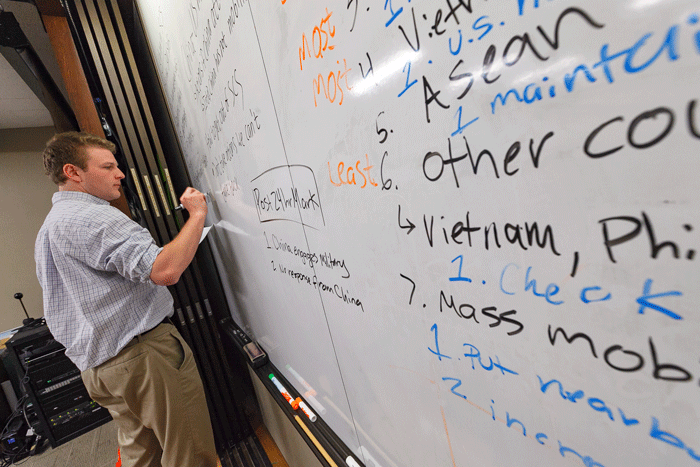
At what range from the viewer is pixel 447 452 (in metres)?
0.45

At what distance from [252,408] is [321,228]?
5.43ft

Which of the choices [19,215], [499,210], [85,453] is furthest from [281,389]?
[19,215]

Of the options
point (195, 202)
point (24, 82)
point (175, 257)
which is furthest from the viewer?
point (24, 82)

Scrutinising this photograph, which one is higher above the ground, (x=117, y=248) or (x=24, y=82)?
Answer: (x=24, y=82)

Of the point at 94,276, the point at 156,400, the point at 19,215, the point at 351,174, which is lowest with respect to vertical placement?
the point at 156,400

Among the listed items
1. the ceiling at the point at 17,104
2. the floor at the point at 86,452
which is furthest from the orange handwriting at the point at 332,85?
the ceiling at the point at 17,104

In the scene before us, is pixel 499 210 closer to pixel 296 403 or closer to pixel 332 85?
pixel 332 85

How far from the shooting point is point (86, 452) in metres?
2.21

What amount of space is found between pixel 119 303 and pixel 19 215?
372 centimetres

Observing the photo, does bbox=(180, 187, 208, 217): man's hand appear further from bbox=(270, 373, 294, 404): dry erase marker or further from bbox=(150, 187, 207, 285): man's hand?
bbox=(270, 373, 294, 404): dry erase marker

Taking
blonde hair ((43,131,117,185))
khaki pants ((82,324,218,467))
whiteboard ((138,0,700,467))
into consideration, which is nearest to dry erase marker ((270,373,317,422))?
whiteboard ((138,0,700,467))

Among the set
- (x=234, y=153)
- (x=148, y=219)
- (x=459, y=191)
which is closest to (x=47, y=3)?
(x=148, y=219)

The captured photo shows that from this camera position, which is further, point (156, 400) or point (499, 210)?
point (156, 400)

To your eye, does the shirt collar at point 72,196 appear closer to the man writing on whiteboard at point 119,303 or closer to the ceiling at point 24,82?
the man writing on whiteboard at point 119,303
